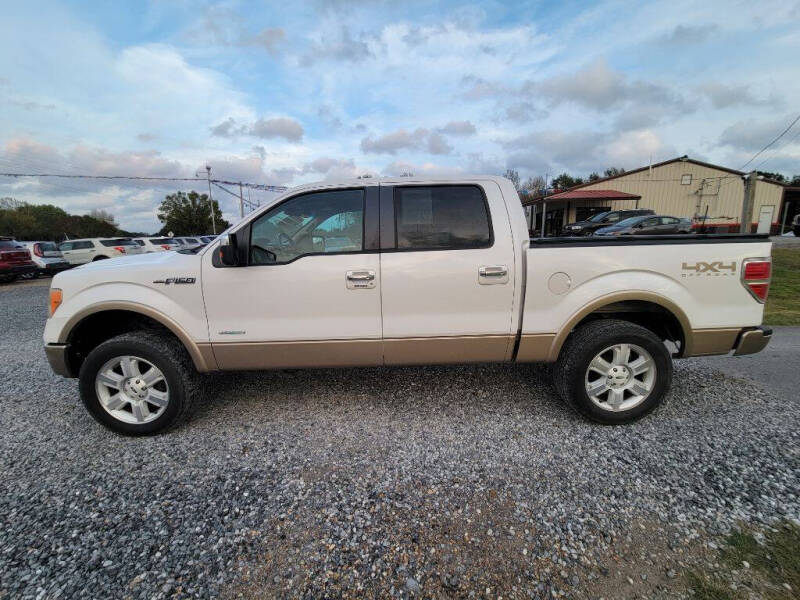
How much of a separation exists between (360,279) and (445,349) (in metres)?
0.84

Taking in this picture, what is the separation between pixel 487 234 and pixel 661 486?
1.96m

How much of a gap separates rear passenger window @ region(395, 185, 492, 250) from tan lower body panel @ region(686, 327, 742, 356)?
1.75 m

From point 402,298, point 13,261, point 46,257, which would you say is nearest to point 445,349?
point 402,298

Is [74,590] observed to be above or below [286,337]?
below

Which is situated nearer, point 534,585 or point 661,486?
point 534,585

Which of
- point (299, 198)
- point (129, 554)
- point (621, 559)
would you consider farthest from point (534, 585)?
point (299, 198)

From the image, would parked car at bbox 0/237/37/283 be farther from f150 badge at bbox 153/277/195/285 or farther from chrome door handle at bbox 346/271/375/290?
chrome door handle at bbox 346/271/375/290

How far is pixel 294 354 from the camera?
2.95 meters

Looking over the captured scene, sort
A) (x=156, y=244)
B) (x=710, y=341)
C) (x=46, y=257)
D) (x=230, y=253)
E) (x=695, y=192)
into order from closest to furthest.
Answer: (x=230, y=253), (x=710, y=341), (x=46, y=257), (x=156, y=244), (x=695, y=192)

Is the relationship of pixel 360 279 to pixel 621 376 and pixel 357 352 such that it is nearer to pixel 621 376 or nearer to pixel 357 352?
pixel 357 352

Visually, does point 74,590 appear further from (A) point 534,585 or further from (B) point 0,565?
(A) point 534,585

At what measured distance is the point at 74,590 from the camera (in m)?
1.74

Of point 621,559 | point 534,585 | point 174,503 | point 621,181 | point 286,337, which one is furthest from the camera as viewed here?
point 621,181

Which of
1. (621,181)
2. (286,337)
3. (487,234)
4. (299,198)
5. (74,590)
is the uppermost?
(621,181)
